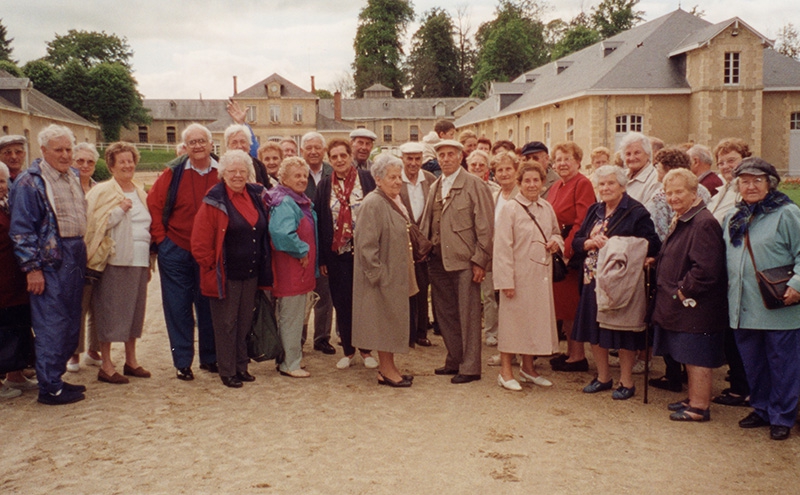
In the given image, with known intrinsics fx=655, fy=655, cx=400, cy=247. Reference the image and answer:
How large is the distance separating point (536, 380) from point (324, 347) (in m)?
2.50

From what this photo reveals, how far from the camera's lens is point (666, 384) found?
590cm

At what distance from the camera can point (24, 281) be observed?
560 cm

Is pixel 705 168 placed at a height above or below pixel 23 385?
above

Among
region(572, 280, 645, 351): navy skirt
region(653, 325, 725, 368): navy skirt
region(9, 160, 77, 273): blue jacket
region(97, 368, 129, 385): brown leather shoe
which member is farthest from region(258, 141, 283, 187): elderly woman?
region(653, 325, 725, 368): navy skirt

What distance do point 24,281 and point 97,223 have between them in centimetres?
76

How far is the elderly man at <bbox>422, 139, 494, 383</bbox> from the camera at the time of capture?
235 inches

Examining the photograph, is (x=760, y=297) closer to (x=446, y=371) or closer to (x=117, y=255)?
(x=446, y=371)

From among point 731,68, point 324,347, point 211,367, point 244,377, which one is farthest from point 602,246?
point 731,68

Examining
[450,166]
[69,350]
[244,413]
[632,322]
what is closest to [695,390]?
[632,322]

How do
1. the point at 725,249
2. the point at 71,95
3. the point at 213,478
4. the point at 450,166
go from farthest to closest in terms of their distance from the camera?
the point at 71,95 → the point at 450,166 → the point at 725,249 → the point at 213,478

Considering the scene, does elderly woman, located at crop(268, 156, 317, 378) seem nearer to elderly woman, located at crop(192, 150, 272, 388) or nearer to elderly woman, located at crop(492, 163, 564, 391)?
elderly woman, located at crop(192, 150, 272, 388)

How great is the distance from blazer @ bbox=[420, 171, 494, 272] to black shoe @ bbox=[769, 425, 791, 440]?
8.39ft

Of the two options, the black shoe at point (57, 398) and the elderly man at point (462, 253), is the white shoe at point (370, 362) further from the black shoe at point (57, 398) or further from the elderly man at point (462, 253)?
the black shoe at point (57, 398)

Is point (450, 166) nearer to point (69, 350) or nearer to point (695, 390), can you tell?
point (695, 390)
